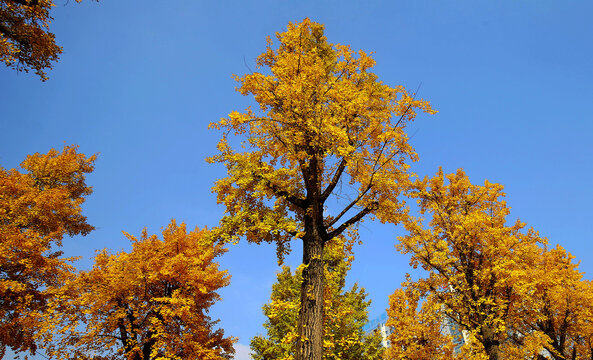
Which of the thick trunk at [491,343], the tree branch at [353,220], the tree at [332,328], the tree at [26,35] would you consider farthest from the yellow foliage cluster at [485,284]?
the tree at [26,35]

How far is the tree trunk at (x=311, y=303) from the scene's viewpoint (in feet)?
20.0

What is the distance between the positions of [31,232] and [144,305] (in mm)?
6031

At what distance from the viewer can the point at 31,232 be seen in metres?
13.8

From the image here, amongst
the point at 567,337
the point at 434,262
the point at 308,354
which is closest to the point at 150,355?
the point at 308,354

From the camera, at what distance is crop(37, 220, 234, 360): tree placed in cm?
1322

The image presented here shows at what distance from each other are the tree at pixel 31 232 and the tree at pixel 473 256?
16405 millimetres

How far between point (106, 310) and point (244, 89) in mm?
12264

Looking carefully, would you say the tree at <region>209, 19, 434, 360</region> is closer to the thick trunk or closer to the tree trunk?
the tree trunk

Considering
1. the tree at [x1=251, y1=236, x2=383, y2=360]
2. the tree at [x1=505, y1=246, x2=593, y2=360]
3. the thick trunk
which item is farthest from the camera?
the tree at [x1=251, y1=236, x2=383, y2=360]

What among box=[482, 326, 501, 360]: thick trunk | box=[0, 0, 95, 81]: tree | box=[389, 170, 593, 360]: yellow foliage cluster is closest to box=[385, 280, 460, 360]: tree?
box=[389, 170, 593, 360]: yellow foliage cluster

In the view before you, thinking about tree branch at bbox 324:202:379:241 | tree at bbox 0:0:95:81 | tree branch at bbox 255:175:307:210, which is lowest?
tree branch at bbox 324:202:379:241

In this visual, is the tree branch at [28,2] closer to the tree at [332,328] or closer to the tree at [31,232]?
the tree at [31,232]

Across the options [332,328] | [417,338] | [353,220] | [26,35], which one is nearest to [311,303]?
[353,220]

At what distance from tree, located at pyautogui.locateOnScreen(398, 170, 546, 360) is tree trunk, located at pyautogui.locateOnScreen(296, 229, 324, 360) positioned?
7.79 meters
